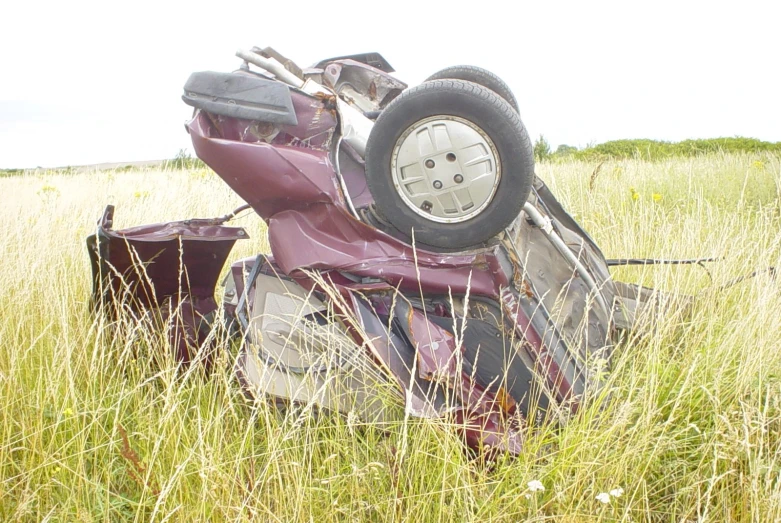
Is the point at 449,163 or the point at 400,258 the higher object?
the point at 449,163

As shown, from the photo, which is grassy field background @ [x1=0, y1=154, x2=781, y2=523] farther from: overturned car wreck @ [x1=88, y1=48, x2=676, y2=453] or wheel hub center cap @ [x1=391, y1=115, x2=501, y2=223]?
wheel hub center cap @ [x1=391, y1=115, x2=501, y2=223]

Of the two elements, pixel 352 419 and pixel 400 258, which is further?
pixel 400 258

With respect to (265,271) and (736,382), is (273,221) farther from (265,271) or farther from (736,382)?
(736,382)

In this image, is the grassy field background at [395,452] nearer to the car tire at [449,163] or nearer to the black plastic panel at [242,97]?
the car tire at [449,163]

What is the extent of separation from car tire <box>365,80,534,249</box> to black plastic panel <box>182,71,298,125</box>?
0.39 meters

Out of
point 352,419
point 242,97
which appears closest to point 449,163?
point 242,97

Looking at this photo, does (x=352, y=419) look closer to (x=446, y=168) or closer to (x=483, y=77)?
(x=446, y=168)

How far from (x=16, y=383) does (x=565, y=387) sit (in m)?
2.28

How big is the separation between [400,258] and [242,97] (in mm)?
876

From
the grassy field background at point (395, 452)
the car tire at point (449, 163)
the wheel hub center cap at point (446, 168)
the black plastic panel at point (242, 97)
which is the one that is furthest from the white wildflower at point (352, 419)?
the black plastic panel at point (242, 97)

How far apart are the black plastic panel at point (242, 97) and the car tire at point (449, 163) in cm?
39

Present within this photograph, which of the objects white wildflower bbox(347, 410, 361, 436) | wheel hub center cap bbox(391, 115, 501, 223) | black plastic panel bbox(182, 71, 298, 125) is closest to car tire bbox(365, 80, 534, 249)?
wheel hub center cap bbox(391, 115, 501, 223)

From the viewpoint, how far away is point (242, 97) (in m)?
2.51

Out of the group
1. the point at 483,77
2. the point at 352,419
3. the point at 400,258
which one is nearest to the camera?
the point at 352,419
